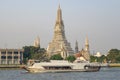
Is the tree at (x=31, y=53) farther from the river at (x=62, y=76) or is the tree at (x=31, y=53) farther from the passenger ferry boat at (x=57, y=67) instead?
the river at (x=62, y=76)

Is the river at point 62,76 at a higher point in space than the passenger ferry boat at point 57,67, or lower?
lower

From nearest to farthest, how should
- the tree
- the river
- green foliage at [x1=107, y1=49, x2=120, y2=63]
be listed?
the river < the tree < green foliage at [x1=107, y1=49, x2=120, y2=63]

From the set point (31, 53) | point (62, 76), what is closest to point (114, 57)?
point (31, 53)

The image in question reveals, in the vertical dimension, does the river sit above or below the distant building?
below

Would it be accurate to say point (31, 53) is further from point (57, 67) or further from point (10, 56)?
point (57, 67)

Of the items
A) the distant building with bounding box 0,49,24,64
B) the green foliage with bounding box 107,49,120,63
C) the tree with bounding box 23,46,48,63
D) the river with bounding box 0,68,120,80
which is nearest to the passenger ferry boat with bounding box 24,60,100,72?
the river with bounding box 0,68,120,80

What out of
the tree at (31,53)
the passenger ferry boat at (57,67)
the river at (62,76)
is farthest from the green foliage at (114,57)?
the river at (62,76)

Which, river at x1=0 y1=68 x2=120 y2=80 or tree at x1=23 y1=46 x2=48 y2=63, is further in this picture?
tree at x1=23 y1=46 x2=48 y2=63

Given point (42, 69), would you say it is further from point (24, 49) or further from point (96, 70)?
point (24, 49)

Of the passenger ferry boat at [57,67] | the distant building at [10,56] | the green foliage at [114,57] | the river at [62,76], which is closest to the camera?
the river at [62,76]

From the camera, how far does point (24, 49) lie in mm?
179875

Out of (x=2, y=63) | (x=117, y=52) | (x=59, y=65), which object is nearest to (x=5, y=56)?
(x=2, y=63)

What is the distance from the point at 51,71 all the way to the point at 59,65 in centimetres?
313

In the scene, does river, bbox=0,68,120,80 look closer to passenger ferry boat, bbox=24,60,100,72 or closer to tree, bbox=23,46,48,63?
passenger ferry boat, bbox=24,60,100,72
